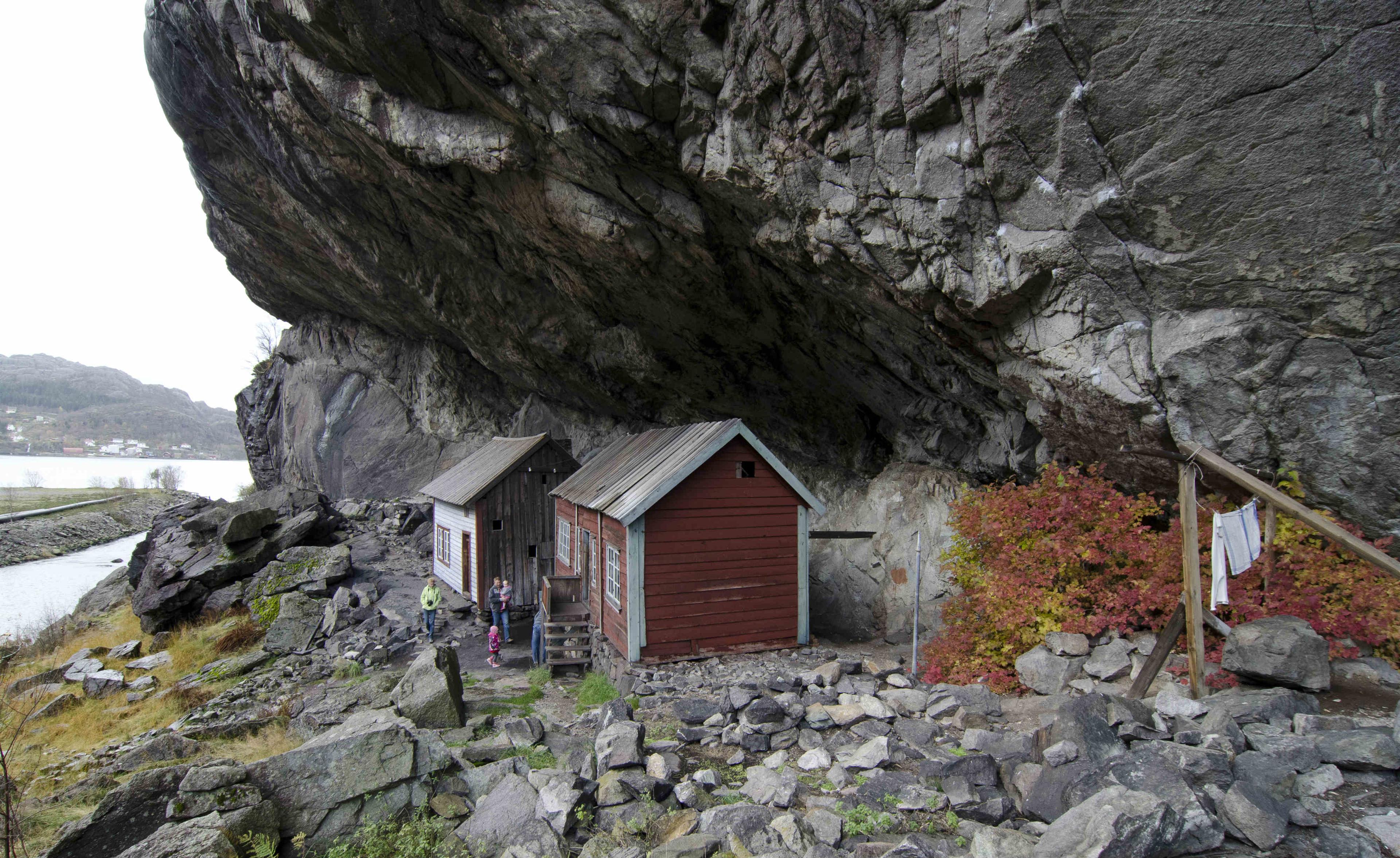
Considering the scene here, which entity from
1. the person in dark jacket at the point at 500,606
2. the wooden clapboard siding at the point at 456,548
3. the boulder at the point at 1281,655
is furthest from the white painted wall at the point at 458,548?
the boulder at the point at 1281,655

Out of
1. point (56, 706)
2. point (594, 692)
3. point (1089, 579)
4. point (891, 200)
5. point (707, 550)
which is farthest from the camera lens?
point (56, 706)

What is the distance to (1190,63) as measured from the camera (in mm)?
7809

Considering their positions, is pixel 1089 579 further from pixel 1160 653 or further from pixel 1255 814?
pixel 1255 814

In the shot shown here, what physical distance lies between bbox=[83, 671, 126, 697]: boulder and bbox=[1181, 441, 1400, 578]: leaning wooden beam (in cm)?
2074

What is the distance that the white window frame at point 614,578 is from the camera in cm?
1273

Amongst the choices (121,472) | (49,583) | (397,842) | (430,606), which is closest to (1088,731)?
(397,842)

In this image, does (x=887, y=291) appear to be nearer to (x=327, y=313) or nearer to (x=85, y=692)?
(x=85, y=692)

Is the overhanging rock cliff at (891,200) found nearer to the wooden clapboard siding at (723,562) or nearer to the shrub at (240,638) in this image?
the wooden clapboard siding at (723,562)

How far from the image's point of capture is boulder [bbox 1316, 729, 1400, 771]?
5359 millimetres

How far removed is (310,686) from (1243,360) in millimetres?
16874

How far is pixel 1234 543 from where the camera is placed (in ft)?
24.2

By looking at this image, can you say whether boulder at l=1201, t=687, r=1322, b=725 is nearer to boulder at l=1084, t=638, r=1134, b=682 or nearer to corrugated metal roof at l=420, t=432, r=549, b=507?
boulder at l=1084, t=638, r=1134, b=682

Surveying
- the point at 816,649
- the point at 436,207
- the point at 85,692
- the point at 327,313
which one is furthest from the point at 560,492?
the point at 327,313

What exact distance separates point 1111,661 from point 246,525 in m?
23.8
